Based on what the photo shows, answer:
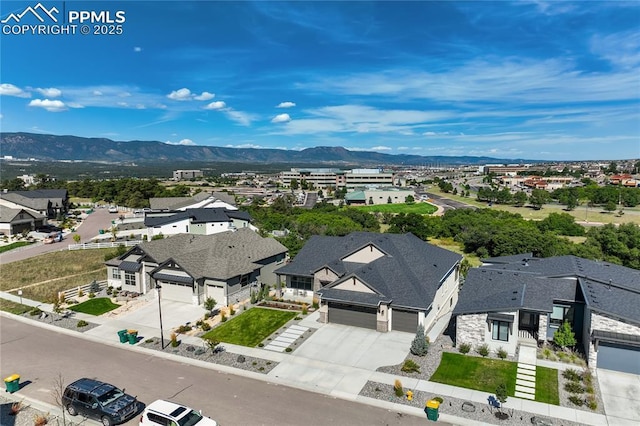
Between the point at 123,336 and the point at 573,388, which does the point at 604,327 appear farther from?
the point at 123,336

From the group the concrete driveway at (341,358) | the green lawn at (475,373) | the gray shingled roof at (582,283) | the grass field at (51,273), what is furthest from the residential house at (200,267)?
the gray shingled roof at (582,283)

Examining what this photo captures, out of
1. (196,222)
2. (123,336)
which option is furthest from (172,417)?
(196,222)

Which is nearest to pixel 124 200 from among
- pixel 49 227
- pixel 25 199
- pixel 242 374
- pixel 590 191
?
pixel 25 199

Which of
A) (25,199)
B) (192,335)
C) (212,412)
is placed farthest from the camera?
(25,199)

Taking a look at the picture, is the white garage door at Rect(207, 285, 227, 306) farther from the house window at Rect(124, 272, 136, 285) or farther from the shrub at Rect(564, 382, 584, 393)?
the shrub at Rect(564, 382, 584, 393)

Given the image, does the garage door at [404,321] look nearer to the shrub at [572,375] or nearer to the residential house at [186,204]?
the shrub at [572,375]

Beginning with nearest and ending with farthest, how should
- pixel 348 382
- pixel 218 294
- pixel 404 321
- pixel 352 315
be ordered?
pixel 348 382
pixel 404 321
pixel 352 315
pixel 218 294

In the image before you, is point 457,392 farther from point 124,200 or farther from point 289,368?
→ point 124,200
